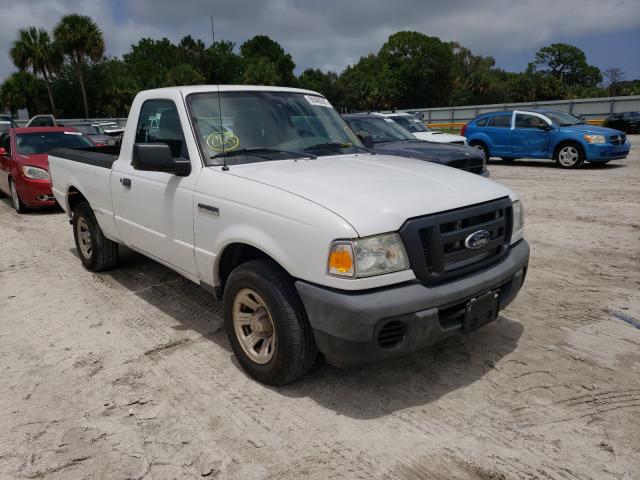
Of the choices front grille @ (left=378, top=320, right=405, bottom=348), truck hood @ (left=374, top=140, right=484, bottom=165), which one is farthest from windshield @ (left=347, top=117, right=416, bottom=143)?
front grille @ (left=378, top=320, right=405, bottom=348)

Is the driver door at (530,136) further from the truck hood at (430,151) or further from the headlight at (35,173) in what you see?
the headlight at (35,173)

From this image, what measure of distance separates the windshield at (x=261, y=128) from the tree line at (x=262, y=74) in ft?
147

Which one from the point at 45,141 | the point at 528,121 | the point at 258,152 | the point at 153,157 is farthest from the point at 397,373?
the point at 528,121

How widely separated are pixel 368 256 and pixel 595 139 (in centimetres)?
1332

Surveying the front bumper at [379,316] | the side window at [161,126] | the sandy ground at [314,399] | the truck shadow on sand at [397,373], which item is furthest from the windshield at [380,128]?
the front bumper at [379,316]

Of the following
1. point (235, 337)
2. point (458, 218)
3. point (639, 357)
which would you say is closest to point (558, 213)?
point (639, 357)

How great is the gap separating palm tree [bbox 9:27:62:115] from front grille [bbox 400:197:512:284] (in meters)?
48.7

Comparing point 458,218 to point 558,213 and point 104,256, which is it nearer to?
point 104,256

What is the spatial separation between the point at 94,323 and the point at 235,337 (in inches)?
66.9

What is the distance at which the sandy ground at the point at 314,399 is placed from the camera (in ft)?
8.54

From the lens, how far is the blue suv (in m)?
13.6

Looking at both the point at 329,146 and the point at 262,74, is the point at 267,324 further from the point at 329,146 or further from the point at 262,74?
the point at 262,74

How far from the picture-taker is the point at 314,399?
316 centimetres

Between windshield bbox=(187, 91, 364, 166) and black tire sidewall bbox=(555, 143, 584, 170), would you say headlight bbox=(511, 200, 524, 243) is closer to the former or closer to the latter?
windshield bbox=(187, 91, 364, 166)
